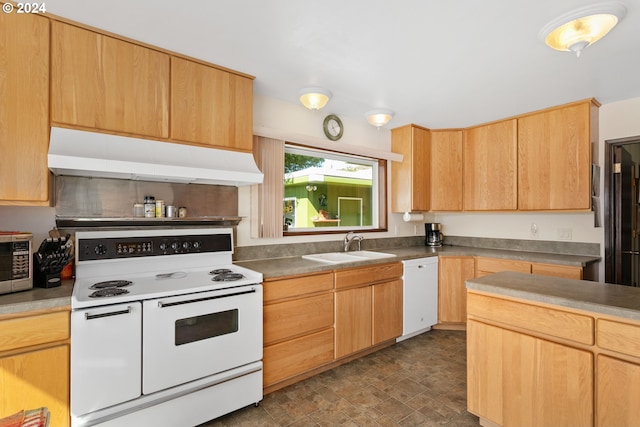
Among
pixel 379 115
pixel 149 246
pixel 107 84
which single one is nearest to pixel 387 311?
pixel 379 115

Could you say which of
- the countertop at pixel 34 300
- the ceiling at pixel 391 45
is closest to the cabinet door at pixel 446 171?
the ceiling at pixel 391 45

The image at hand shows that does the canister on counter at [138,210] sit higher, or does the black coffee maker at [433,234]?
the canister on counter at [138,210]

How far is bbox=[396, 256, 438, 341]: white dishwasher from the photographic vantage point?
325 centimetres

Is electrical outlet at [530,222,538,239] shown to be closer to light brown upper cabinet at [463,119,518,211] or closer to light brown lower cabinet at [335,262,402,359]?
light brown upper cabinet at [463,119,518,211]

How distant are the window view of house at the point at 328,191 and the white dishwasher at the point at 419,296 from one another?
0.82 meters

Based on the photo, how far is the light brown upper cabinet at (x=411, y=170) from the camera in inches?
149

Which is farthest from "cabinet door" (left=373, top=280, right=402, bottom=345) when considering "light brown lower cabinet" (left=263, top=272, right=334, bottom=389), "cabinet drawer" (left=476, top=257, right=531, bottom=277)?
"cabinet drawer" (left=476, top=257, right=531, bottom=277)

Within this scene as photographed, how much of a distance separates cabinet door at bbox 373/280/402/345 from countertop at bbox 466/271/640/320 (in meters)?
1.16

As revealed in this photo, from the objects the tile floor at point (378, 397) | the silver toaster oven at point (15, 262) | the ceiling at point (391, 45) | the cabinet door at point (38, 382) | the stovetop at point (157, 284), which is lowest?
the tile floor at point (378, 397)

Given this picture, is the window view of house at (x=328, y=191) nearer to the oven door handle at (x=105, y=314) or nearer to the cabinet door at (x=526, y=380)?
the oven door handle at (x=105, y=314)

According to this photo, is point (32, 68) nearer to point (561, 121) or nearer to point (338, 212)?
point (338, 212)

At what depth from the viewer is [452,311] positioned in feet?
11.6

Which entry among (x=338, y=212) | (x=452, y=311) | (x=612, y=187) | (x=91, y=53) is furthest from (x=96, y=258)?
(x=612, y=187)

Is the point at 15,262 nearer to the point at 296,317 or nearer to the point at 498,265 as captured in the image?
the point at 296,317
